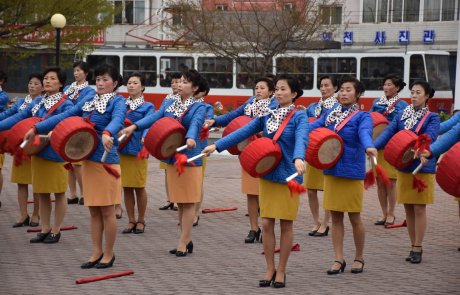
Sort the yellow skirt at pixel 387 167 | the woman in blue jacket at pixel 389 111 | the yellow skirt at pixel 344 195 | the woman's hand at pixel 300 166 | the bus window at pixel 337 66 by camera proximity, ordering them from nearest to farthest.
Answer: the woman's hand at pixel 300 166
the yellow skirt at pixel 344 195
the woman in blue jacket at pixel 389 111
the yellow skirt at pixel 387 167
the bus window at pixel 337 66

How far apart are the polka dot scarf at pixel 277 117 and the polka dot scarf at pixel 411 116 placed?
2030 mm

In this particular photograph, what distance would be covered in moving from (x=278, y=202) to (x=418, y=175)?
2.21 meters

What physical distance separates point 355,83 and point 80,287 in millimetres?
3321

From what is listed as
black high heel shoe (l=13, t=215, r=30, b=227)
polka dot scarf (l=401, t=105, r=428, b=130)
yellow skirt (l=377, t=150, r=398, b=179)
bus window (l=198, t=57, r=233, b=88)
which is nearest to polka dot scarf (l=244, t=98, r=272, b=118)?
polka dot scarf (l=401, t=105, r=428, b=130)

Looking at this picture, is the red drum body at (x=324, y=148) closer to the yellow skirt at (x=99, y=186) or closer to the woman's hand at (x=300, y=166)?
the woman's hand at (x=300, y=166)

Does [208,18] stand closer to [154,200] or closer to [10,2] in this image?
[10,2]

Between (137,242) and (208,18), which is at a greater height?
(208,18)

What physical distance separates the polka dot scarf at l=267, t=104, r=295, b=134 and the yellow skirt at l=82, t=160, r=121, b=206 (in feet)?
5.59

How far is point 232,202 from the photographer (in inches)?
571

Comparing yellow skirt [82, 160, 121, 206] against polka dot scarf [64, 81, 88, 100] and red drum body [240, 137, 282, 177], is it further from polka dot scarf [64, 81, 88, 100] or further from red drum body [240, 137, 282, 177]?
polka dot scarf [64, 81, 88, 100]

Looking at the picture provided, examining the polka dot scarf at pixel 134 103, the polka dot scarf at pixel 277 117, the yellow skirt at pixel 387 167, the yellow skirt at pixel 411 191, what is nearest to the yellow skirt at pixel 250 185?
the polka dot scarf at pixel 134 103

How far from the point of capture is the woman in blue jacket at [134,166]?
11.5 metres

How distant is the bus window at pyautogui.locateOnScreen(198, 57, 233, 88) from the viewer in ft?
111

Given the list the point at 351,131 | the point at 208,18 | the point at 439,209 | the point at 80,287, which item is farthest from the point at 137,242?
the point at 208,18
